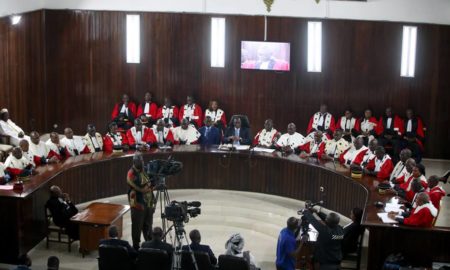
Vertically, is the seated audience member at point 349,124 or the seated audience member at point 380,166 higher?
the seated audience member at point 349,124

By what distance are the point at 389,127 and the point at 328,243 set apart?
8.71m

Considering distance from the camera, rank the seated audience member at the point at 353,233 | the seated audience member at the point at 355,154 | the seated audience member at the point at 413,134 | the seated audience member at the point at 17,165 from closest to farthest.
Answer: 1. the seated audience member at the point at 353,233
2. the seated audience member at the point at 17,165
3. the seated audience member at the point at 355,154
4. the seated audience member at the point at 413,134

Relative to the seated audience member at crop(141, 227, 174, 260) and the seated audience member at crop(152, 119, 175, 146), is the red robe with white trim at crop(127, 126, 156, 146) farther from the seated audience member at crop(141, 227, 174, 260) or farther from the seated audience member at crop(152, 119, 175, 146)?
the seated audience member at crop(141, 227, 174, 260)

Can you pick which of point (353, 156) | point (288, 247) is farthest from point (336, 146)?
point (288, 247)

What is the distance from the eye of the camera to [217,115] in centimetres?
1991

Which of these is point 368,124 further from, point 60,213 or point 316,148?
point 60,213

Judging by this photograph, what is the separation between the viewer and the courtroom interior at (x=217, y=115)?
1346 centimetres

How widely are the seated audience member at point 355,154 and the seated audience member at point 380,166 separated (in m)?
0.40

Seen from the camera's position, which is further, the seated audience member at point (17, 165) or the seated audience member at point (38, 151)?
the seated audience member at point (38, 151)

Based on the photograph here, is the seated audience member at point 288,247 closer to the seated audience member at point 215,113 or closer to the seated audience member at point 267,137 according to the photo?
the seated audience member at point 267,137

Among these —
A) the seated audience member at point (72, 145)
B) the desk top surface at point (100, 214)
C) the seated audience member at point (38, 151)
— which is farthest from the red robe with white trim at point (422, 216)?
the seated audience member at point (72, 145)

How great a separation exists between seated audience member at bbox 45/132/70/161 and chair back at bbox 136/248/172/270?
5277 millimetres

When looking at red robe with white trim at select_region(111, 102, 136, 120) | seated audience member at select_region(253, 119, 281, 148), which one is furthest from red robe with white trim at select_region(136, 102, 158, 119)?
seated audience member at select_region(253, 119, 281, 148)

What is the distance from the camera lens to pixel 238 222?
48.5ft
